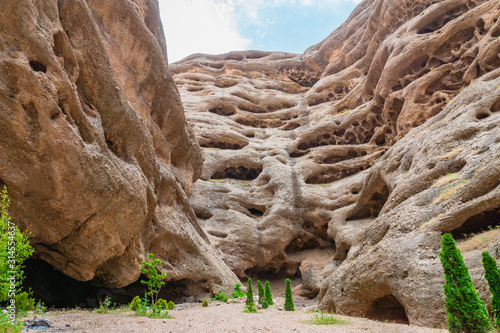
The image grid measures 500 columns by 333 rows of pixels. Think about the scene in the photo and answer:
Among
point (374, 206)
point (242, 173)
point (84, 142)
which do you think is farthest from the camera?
→ point (242, 173)

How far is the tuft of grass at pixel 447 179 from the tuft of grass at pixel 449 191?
42 cm

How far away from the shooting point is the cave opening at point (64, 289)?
1038 centimetres

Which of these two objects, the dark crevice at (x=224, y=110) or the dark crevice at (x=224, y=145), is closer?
the dark crevice at (x=224, y=145)

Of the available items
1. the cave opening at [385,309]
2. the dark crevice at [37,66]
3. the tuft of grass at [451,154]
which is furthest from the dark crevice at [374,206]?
the dark crevice at [37,66]

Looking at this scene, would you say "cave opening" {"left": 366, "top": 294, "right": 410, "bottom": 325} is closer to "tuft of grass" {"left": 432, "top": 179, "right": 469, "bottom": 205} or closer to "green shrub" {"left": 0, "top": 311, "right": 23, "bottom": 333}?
"tuft of grass" {"left": 432, "top": 179, "right": 469, "bottom": 205}

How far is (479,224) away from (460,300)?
3924 millimetres

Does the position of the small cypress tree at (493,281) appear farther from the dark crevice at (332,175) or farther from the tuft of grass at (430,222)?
the dark crevice at (332,175)

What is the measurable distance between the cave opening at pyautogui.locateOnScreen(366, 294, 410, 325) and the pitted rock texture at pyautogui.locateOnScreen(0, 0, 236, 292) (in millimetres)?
7820

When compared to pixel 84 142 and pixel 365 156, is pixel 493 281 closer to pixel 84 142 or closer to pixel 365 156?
pixel 84 142

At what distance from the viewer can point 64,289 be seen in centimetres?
1133

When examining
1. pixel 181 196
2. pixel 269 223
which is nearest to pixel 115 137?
Result: pixel 181 196

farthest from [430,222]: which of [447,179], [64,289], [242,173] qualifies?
[242,173]

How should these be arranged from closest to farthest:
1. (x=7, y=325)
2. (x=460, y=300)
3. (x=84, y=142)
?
1. (x=7, y=325)
2. (x=460, y=300)
3. (x=84, y=142)

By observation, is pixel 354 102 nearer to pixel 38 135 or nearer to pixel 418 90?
pixel 418 90
